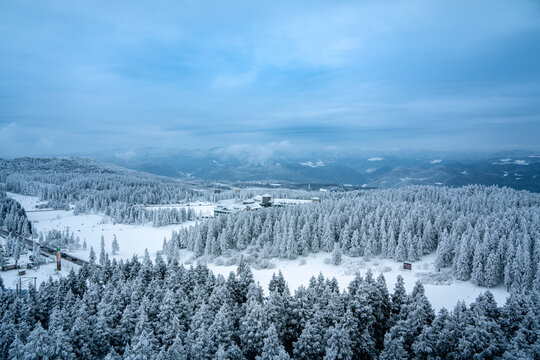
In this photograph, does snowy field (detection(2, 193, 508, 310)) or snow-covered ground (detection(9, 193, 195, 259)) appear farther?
snow-covered ground (detection(9, 193, 195, 259))

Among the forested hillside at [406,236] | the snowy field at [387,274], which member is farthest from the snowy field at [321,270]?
the forested hillside at [406,236]

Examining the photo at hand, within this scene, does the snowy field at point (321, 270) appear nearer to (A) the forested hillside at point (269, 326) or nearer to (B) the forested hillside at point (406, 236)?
(B) the forested hillside at point (406, 236)

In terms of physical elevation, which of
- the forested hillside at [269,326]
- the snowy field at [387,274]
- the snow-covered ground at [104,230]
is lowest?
the snow-covered ground at [104,230]

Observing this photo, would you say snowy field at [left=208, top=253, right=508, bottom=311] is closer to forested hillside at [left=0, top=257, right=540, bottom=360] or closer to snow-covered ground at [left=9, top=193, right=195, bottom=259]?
forested hillside at [left=0, top=257, right=540, bottom=360]

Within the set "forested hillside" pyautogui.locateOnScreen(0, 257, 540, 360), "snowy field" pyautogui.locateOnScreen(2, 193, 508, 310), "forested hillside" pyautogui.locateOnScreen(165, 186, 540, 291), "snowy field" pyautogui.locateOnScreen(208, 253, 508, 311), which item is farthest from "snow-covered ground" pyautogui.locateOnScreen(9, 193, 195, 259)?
"forested hillside" pyautogui.locateOnScreen(0, 257, 540, 360)

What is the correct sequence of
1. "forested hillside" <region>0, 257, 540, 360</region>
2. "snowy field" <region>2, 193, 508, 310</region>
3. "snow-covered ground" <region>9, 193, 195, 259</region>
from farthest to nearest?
"snow-covered ground" <region>9, 193, 195, 259</region>, "snowy field" <region>2, 193, 508, 310</region>, "forested hillside" <region>0, 257, 540, 360</region>

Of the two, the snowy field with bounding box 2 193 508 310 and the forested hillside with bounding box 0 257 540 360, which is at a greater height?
the forested hillside with bounding box 0 257 540 360
